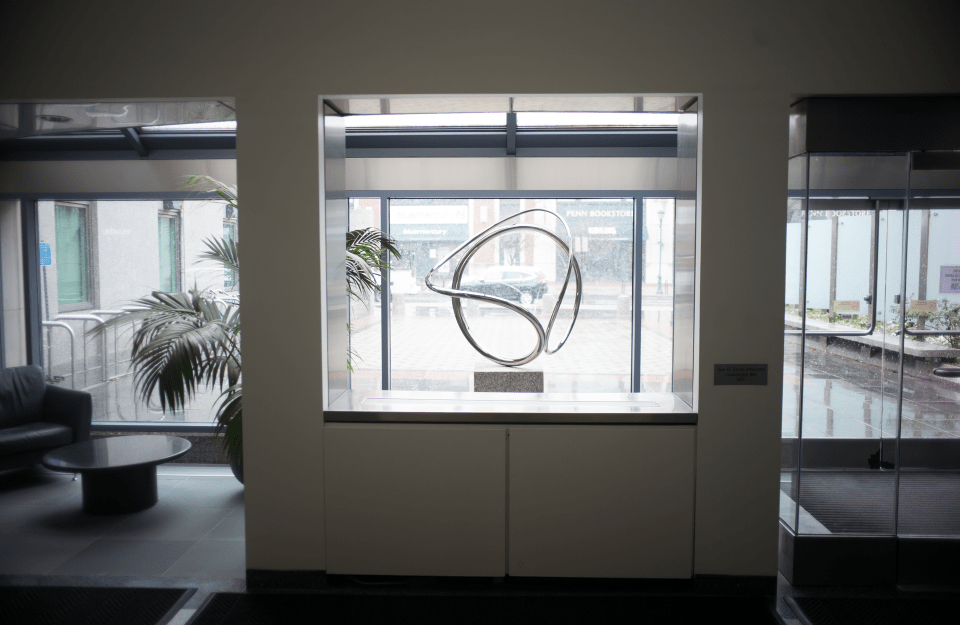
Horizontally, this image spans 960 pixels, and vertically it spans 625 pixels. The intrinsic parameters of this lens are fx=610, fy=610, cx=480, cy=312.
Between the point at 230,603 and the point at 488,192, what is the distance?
150 inches

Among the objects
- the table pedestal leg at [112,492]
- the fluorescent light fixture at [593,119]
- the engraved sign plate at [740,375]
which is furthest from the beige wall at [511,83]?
the fluorescent light fixture at [593,119]

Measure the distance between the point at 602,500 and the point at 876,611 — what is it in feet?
4.55

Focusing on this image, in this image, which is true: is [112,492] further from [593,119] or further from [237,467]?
[593,119]

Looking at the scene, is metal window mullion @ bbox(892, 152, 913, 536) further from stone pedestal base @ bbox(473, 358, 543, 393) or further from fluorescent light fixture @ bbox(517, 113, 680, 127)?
fluorescent light fixture @ bbox(517, 113, 680, 127)

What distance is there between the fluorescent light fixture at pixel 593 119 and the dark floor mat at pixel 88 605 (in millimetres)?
3959

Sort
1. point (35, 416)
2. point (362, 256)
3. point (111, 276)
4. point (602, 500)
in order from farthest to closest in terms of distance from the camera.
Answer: point (111, 276)
point (35, 416)
point (362, 256)
point (602, 500)

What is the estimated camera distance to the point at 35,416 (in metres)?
5.06

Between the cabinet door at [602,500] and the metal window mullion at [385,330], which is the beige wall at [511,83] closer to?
the cabinet door at [602,500]


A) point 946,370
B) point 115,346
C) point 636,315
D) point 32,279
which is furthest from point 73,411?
point 946,370

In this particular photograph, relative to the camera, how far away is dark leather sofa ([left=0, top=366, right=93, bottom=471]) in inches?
183

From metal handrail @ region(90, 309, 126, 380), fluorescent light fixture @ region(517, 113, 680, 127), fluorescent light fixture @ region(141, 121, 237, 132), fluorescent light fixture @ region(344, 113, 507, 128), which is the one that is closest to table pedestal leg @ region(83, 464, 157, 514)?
metal handrail @ region(90, 309, 126, 380)

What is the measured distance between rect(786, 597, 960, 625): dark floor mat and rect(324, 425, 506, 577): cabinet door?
1488 mm

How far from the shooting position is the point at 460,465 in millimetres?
3084

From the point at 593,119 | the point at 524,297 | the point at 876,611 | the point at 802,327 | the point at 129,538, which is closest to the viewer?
the point at 876,611
